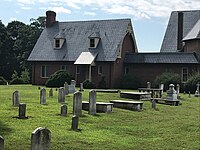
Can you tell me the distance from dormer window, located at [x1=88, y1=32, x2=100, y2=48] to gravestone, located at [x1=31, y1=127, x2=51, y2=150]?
43.6 metres

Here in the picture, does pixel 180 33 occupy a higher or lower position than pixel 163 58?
higher

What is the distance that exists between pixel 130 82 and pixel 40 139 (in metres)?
40.8

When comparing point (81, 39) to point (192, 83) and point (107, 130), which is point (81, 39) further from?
point (107, 130)

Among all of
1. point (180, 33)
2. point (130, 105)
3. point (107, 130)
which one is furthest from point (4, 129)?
point (180, 33)

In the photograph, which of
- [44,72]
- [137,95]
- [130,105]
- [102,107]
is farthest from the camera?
[44,72]

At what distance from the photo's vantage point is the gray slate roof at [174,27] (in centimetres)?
5627

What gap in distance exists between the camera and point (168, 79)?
4488cm

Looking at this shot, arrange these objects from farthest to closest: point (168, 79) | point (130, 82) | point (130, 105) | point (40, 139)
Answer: point (130, 82)
point (168, 79)
point (130, 105)
point (40, 139)

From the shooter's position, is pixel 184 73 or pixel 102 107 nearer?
pixel 102 107

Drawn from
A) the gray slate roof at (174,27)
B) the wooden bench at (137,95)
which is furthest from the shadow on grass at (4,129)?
the gray slate roof at (174,27)

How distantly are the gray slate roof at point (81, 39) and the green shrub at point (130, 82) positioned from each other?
2.82m

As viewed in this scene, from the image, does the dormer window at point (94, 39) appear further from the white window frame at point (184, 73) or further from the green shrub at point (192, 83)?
the green shrub at point (192, 83)

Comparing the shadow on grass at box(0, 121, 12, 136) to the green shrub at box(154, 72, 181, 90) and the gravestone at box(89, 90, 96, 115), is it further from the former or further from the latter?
the green shrub at box(154, 72, 181, 90)

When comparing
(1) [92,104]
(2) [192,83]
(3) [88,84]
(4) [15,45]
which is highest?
(4) [15,45]
